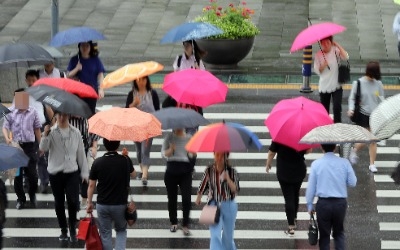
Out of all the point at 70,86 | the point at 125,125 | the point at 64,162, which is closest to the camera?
the point at 125,125

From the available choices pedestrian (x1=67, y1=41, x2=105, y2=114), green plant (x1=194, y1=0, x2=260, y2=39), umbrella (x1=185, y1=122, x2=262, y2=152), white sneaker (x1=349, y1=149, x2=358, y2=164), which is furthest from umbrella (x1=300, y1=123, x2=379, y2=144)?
green plant (x1=194, y1=0, x2=260, y2=39)

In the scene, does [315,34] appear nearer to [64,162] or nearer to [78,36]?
[78,36]

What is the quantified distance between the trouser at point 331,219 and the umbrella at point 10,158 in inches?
130

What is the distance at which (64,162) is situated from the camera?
47.6 ft

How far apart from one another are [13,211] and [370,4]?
1582 centimetres

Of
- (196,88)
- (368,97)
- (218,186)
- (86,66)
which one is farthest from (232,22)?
(218,186)

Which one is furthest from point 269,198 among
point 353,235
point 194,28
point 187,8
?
Result: point 187,8

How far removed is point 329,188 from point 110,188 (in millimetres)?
2448

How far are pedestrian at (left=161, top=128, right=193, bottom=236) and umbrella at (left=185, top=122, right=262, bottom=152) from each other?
134 cm

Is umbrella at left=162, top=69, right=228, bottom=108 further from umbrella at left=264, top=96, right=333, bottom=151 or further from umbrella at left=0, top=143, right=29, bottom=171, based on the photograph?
umbrella at left=0, top=143, right=29, bottom=171

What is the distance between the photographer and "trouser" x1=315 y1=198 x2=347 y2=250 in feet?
42.7

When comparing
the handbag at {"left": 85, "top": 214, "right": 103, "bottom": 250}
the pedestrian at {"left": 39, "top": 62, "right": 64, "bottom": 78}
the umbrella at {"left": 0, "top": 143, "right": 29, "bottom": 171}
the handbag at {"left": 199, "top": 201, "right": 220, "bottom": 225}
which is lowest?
the handbag at {"left": 85, "top": 214, "right": 103, "bottom": 250}

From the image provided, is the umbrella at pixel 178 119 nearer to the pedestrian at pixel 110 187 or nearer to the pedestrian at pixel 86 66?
the pedestrian at pixel 110 187

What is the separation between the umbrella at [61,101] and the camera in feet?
46.5
